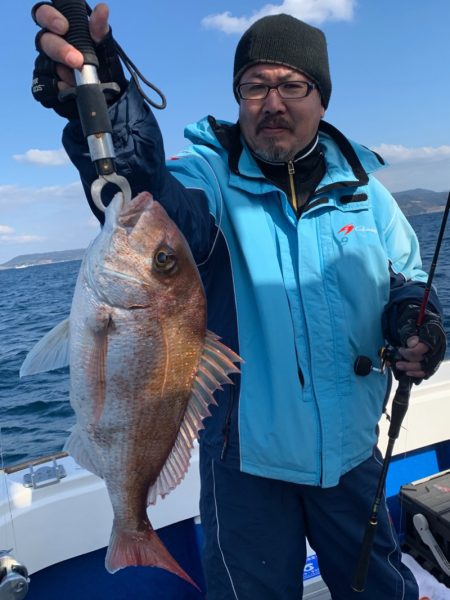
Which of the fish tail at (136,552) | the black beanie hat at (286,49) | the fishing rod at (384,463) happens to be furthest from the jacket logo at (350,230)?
the fish tail at (136,552)

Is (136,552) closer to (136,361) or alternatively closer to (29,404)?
(136,361)

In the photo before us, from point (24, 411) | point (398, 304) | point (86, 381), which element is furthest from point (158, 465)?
point (24, 411)

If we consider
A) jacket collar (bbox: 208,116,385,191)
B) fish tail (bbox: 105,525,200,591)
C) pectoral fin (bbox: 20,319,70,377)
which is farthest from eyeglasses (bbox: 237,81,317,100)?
fish tail (bbox: 105,525,200,591)

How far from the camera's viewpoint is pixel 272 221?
228 cm

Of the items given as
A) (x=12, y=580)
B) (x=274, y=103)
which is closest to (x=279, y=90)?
(x=274, y=103)

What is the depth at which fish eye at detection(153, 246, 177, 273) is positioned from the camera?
1622mm

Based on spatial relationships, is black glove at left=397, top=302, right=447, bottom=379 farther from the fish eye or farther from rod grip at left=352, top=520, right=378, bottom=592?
the fish eye

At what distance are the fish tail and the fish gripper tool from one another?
1225mm

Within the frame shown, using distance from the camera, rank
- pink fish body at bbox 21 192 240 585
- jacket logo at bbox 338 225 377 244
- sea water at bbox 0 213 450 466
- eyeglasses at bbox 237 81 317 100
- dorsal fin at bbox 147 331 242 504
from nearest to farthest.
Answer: pink fish body at bbox 21 192 240 585
dorsal fin at bbox 147 331 242 504
jacket logo at bbox 338 225 377 244
eyeglasses at bbox 237 81 317 100
sea water at bbox 0 213 450 466

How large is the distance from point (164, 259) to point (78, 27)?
710mm

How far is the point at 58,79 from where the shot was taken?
1519mm

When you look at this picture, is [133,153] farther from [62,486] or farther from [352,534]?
[62,486]

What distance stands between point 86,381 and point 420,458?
334cm

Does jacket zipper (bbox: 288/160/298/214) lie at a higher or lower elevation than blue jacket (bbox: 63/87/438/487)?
higher
